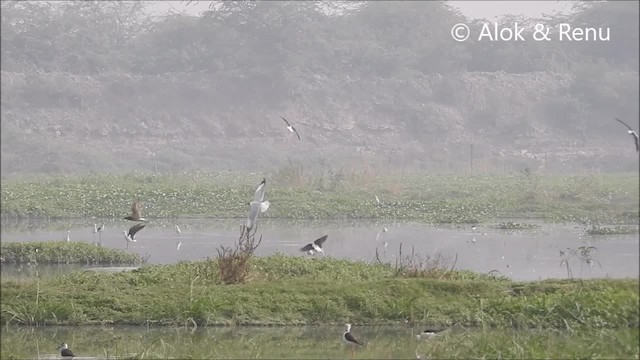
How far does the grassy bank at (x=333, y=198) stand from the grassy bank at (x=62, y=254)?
9640 mm

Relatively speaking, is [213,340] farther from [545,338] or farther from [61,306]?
[545,338]

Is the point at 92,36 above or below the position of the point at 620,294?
above

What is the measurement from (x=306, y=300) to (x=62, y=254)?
612 centimetres

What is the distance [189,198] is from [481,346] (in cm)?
2132

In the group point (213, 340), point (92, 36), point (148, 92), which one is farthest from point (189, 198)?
point (92, 36)

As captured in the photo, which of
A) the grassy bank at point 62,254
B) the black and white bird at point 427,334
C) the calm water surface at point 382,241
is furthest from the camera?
the calm water surface at point 382,241

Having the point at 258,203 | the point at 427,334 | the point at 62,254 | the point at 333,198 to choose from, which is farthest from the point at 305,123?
the point at 427,334

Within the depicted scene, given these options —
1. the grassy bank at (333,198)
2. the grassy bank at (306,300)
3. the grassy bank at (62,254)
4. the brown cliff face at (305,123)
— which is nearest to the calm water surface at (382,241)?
the grassy bank at (62,254)

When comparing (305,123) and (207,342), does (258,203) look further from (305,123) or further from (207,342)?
(305,123)

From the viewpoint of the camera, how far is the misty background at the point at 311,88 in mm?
53438

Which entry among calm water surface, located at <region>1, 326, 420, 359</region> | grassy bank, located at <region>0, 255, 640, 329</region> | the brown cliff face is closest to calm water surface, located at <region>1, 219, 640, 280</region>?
grassy bank, located at <region>0, 255, 640, 329</region>

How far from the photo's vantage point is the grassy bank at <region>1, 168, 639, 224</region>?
1166 inches

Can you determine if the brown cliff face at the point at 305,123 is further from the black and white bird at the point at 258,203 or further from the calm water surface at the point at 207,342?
the calm water surface at the point at 207,342

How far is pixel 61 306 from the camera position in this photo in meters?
13.8
